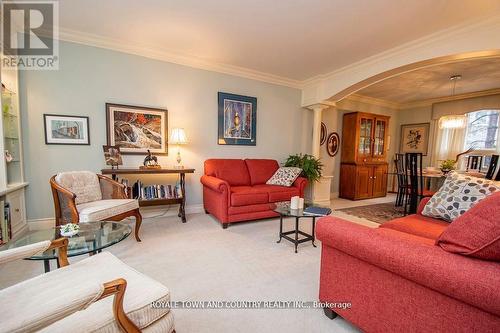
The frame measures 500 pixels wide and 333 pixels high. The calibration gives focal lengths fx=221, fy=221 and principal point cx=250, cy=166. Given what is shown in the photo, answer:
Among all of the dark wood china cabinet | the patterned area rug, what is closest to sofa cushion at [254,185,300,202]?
the patterned area rug

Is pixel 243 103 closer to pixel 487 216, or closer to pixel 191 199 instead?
pixel 191 199

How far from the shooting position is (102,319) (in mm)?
842

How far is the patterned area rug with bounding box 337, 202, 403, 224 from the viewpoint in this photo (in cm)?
373

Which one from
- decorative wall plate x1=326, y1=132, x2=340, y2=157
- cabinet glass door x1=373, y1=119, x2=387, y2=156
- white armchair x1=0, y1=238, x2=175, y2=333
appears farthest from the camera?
cabinet glass door x1=373, y1=119, x2=387, y2=156

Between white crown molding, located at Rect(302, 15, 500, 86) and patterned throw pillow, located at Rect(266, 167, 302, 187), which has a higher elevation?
white crown molding, located at Rect(302, 15, 500, 86)

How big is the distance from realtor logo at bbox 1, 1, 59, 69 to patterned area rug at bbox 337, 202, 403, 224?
16.3 ft

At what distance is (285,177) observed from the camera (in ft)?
12.4

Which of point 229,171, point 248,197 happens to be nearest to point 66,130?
point 229,171

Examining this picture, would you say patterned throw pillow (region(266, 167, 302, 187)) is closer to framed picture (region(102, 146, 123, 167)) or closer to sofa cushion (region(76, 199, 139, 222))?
sofa cushion (region(76, 199, 139, 222))

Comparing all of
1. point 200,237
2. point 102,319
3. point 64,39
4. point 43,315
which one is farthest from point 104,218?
point 64,39

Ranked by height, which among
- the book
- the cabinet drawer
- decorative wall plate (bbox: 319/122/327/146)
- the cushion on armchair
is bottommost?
the cabinet drawer

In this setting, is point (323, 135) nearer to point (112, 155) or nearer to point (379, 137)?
point (379, 137)

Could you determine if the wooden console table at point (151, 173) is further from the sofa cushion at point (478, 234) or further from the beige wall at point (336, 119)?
the beige wall at point (336, 119)

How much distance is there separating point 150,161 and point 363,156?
4.68 m
